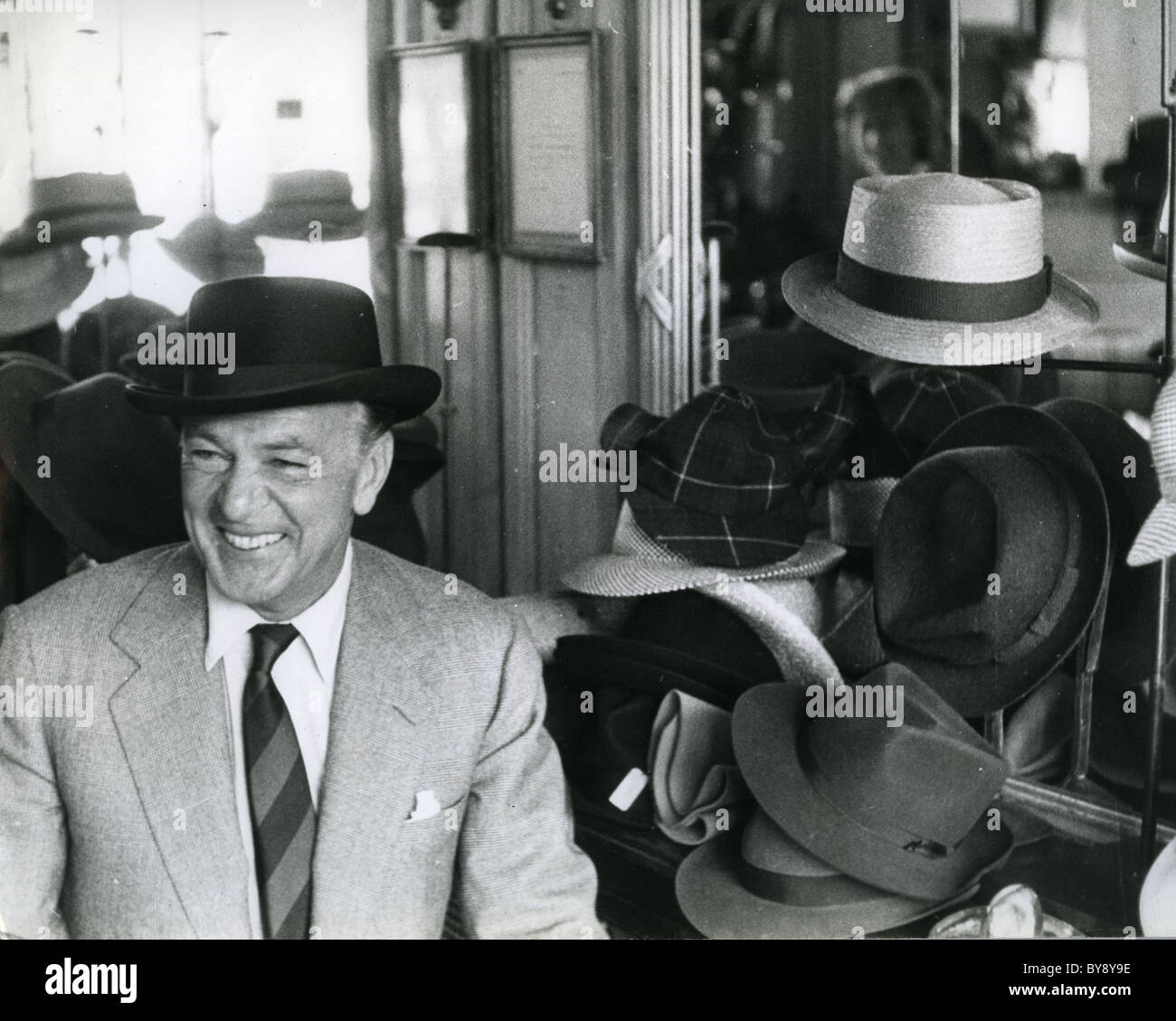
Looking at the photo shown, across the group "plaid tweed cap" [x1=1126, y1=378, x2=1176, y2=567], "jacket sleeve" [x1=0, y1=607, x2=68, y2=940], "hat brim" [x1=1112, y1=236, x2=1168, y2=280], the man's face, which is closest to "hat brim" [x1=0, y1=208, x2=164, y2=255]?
A: the man's face

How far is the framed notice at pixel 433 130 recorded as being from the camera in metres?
3.09

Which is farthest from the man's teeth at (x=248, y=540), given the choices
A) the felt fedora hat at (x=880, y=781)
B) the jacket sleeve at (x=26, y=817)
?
the felt fedora hat at (x=880, y=781)

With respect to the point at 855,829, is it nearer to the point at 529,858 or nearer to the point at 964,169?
the point at 529,858

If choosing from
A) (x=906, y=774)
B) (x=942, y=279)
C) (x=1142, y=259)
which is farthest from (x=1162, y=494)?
(x=906, y=774)

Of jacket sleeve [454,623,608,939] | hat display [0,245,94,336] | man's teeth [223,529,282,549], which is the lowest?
jacket sleeve [454,623,608,939]

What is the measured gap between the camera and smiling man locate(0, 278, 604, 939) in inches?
115

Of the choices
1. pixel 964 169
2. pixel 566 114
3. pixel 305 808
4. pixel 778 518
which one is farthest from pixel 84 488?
pixel 964 169

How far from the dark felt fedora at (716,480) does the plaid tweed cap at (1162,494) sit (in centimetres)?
74

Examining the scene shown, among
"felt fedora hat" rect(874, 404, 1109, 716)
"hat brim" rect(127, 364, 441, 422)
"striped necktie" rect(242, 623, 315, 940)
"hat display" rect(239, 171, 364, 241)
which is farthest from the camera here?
"felt fedora hat" rect(874, 404, 1109, 716)

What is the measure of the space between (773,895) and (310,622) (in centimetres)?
112

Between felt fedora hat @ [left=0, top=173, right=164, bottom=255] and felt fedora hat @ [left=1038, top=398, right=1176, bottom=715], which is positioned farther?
felt fedora hat @ [left=1038, top=398, right=1176, bottom=715]

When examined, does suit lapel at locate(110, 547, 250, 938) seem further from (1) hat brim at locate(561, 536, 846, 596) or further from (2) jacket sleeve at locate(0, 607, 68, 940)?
(1) hat brim at locate(561, 536, 846, 596)

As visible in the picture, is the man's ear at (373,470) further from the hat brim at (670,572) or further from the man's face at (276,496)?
the hat brim at (670,572)

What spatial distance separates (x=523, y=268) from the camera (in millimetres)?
3148
